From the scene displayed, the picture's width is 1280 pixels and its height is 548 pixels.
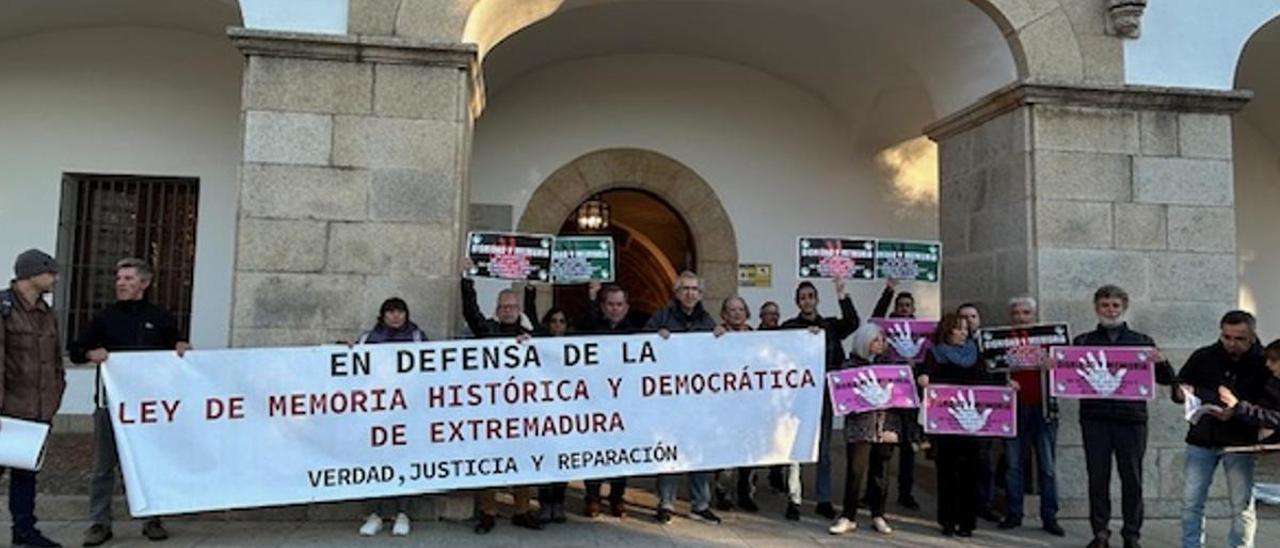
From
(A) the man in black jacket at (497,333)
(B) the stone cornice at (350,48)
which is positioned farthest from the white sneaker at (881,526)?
(B) the stone cornice at (350,48)

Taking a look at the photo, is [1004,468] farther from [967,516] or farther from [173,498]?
[173,498]

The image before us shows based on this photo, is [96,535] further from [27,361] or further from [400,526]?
[400,526]

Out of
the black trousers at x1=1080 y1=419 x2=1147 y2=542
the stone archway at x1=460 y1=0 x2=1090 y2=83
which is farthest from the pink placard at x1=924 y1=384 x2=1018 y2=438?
the stone archway at x1=460 y1=0 x2=1090 y2=83

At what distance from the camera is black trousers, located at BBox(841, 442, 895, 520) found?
18.0 feet

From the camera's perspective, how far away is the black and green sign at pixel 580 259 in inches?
231

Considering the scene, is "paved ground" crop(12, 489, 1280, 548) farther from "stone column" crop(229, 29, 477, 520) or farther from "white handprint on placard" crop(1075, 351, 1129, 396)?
"white handprint on placard" crop(1075, 351, 1129, 396)

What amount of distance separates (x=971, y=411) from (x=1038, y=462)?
31.8 inches

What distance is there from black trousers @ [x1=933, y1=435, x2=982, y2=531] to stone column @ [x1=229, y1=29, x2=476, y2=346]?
3.16 meters

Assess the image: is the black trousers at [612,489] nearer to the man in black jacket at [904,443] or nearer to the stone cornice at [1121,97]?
the man in black jacket at [904,443]

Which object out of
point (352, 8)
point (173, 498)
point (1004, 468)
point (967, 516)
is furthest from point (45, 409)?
point (1004, 468)

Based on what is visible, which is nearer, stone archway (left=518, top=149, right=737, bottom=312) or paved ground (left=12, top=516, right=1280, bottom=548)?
paved ground (left=12, top=516, right=1280, bottom=548)

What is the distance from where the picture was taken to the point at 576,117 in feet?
29.8

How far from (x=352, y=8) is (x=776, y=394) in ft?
11.8

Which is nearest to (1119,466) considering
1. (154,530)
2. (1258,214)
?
(154,530)
